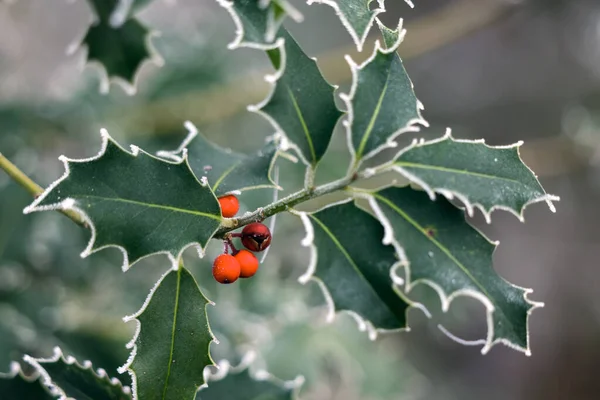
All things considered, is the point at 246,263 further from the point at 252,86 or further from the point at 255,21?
the point at 252,86

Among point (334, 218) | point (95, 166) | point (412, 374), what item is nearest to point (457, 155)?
point (334, 218)

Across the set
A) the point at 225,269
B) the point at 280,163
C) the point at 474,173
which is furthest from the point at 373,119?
the point at 280,163

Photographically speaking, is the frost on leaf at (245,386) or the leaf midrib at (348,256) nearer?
the leaf midrib at (348,256)

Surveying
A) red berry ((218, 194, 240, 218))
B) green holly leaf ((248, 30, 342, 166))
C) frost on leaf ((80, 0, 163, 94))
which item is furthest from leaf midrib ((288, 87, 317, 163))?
frost on leaf ((80, 0, 163, 94))

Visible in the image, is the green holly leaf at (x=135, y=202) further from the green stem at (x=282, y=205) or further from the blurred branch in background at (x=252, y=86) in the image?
the blurred branch in background at (x=252, y=86)

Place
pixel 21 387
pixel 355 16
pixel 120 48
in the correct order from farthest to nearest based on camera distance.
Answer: pixel 120 48 < pixel 21 387 < pixel 355 16

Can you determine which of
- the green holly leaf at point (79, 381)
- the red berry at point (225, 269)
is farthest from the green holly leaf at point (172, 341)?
the green holly leaf at point (79, 381)

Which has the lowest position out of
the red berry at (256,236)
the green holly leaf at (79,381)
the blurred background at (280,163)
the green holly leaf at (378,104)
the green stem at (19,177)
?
the blurred background at (280,163)
